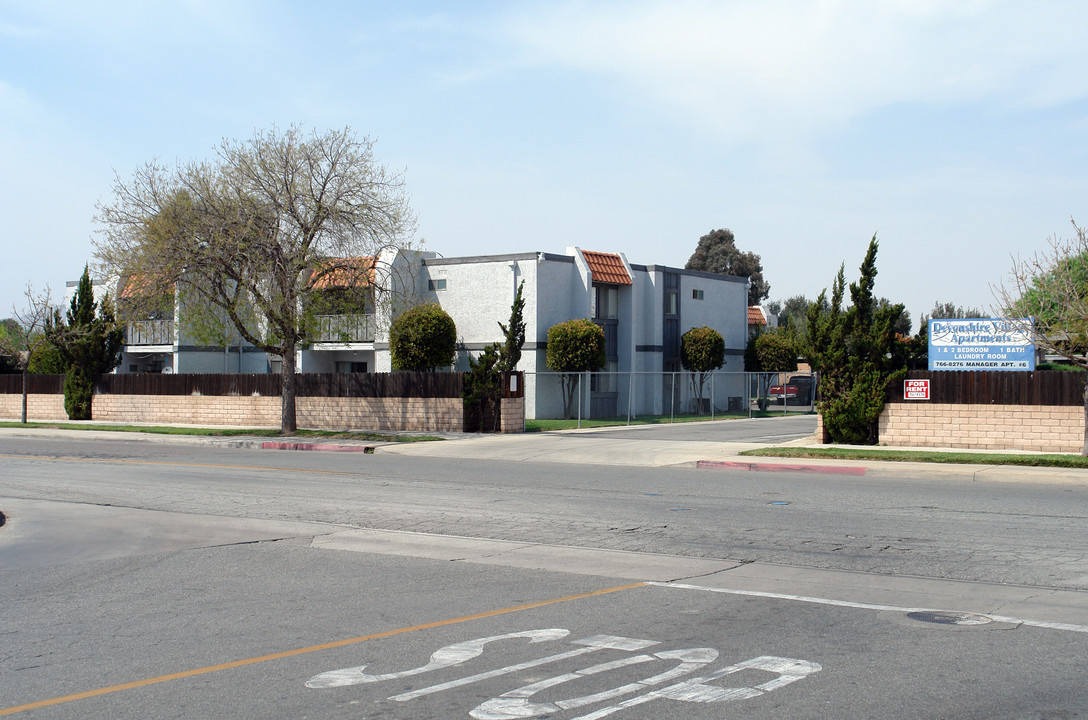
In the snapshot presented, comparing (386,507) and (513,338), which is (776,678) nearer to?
(386,507)

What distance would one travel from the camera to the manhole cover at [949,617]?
289 inches

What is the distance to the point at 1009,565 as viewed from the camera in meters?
9.54

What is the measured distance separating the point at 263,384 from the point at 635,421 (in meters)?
13.8

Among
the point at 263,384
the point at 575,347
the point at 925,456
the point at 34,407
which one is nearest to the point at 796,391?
the point at 575,347

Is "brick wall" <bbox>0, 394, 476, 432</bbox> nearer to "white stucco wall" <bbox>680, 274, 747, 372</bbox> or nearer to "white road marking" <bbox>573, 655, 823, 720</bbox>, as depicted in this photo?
"white stucco wall" <bbox>680, 274, 747, 372</bbox>

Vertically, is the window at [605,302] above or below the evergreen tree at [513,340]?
above

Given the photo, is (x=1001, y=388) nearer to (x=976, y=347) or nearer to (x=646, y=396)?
(x=976, y=347)

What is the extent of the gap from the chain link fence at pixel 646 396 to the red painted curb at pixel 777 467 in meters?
14.1

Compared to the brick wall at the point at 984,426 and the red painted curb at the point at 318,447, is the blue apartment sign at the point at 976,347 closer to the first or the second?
the brick wall at the point at 984,426

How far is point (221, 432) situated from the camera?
3195 centimetres

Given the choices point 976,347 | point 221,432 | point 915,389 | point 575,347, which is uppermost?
point 575,347

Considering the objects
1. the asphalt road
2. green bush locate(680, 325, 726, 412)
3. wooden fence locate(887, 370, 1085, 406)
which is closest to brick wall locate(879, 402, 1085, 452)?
wooden fence locate(887, 370, 1085, 406)

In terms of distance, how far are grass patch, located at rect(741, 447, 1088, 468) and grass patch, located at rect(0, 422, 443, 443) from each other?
10.6 meters

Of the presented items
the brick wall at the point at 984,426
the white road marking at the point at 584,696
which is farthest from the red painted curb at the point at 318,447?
the white road marking at the point at 584,696
